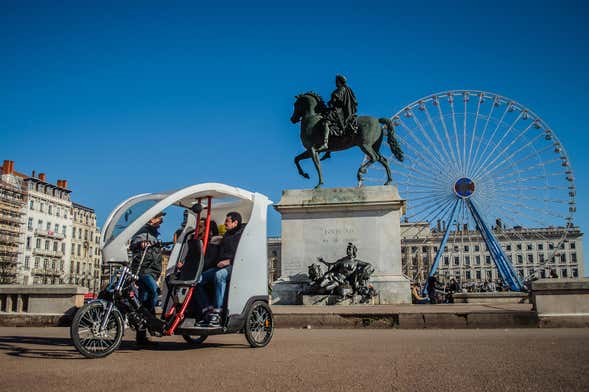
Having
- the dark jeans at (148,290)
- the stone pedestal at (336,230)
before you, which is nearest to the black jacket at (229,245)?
the dark jeans at (148,290)

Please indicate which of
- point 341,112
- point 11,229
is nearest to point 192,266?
point 341,112

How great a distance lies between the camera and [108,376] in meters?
4.57

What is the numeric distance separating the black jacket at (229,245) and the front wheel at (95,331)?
4.91ft

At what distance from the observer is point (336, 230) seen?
15148 mm

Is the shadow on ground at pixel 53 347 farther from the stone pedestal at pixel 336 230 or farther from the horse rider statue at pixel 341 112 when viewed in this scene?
the horse rider statue at pixel 341 112

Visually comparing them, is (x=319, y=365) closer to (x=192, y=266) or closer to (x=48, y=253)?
(x=192, y=266)

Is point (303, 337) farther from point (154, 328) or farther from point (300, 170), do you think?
point (300, 170)

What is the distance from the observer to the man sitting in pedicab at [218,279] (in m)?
6.30

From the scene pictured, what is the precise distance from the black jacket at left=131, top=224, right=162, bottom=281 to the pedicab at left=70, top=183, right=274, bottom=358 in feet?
0.28

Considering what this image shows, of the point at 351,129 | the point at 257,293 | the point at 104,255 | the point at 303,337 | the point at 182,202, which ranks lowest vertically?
the point at 303,337

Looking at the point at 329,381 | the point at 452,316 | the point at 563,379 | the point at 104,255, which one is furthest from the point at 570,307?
the point at 104,255

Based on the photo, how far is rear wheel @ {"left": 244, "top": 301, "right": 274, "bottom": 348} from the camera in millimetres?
6610

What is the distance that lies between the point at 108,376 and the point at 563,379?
3.86 metres

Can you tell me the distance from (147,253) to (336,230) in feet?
30.1
